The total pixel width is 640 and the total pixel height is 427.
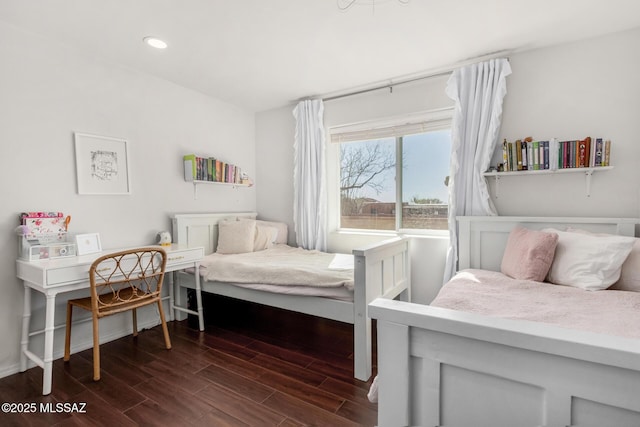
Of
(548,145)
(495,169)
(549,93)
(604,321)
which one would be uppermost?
(549,93)

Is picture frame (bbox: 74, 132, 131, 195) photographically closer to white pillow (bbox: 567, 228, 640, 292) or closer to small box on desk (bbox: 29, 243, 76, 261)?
small box on desk (bbox: 29, 243, 76, 261)

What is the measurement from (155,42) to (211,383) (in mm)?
2356

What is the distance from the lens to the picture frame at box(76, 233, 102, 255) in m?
2.18

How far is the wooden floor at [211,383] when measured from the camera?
1.58 metres

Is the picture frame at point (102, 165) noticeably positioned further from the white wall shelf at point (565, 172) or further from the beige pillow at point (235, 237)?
the white wall shelf at point (565, 172)

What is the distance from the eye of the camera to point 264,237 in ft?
11.0

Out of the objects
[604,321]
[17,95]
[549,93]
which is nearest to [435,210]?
[549,93]

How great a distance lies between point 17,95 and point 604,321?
11.5 feet

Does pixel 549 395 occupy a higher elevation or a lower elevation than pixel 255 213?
lower

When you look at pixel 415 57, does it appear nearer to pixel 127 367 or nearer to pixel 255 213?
pixel 255 213

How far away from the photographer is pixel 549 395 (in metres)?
0.67

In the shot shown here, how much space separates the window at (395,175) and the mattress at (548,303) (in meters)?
1.10

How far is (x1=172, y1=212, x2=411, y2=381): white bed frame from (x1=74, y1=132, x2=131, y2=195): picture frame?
569mm

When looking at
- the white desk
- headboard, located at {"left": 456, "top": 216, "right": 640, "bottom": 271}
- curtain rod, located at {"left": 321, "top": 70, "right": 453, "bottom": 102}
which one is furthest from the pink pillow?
the white desk
